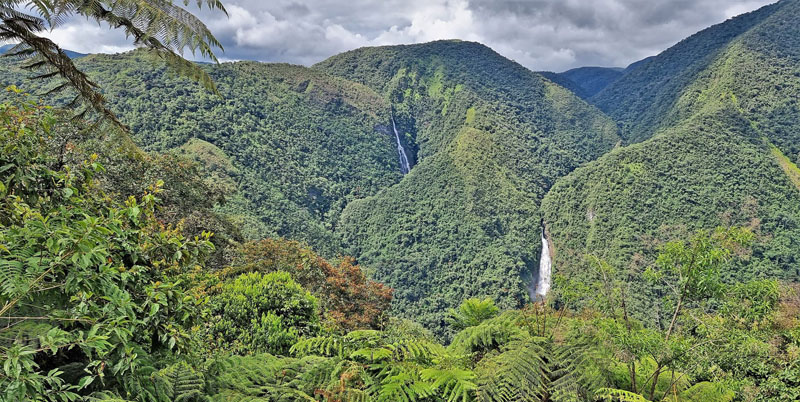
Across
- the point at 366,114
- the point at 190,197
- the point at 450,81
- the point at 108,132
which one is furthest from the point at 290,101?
the point at 108,132

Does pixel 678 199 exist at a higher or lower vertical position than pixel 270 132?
lower

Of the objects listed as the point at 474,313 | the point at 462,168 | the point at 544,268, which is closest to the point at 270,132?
the point at 462,168

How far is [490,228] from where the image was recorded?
77938mm

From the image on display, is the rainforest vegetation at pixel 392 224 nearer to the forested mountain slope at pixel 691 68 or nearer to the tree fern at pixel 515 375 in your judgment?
the tree fern at pixel 515 375

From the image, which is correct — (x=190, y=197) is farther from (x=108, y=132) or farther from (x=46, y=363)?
(x=46, y=363)

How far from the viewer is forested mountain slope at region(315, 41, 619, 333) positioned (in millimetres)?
69438

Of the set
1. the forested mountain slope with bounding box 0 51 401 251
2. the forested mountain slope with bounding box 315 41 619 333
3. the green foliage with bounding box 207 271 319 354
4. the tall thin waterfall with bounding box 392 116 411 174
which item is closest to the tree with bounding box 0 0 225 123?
the green foliage with bounding box 207 271 319 354

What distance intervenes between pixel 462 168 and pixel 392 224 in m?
20.9

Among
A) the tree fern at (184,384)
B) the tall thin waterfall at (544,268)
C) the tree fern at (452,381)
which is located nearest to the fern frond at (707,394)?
the tree fern at (452,381)

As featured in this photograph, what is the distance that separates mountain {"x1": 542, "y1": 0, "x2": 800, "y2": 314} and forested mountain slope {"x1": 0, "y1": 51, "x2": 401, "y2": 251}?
45.0 metres

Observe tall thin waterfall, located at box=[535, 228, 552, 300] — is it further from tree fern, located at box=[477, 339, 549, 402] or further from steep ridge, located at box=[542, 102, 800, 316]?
tree fern, located at box=[477, 339, 549, 402]

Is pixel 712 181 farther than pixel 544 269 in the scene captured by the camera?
No

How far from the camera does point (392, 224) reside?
82938 mm

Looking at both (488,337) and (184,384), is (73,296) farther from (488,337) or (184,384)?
(488,337)
